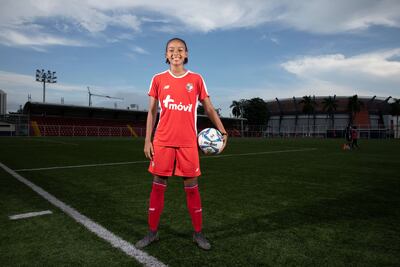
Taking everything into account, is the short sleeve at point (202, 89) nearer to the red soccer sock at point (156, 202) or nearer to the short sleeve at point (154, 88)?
the short sleeve at point (154, 88)

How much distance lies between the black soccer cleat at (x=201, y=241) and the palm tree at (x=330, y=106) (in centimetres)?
8687

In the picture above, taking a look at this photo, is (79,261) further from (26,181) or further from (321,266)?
(26,181)

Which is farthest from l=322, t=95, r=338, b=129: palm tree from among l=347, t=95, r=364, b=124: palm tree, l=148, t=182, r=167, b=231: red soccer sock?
l=148, t=182, r=167, b=231: red soccer sock

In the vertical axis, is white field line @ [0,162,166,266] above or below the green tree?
below

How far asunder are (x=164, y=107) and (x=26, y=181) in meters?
4.59

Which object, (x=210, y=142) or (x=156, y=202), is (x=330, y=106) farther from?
(x=156, y=202)

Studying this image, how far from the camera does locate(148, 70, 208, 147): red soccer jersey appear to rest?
298 centimetres

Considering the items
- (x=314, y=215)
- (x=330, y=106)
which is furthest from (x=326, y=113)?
(x=314, y=215)

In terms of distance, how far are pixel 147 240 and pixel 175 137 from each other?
1042mm

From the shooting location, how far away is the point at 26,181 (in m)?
6.10

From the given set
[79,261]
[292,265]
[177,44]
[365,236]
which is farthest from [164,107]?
[365,236]

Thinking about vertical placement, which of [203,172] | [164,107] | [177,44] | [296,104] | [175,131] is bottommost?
[203,172]

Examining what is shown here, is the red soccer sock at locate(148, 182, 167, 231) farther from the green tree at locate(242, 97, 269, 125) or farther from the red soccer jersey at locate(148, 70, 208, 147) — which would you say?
the green tree at locate(242, 97, 269, 125)

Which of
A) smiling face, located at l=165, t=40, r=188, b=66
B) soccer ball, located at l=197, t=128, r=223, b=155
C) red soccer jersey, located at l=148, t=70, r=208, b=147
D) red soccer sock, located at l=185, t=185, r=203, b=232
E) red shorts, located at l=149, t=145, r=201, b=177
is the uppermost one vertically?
smiling face, located at l=165, t=40, r=188, b=66
